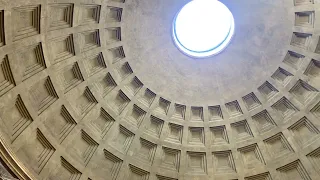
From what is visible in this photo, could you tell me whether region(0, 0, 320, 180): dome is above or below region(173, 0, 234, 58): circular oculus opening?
below

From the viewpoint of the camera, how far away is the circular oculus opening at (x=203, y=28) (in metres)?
18.4

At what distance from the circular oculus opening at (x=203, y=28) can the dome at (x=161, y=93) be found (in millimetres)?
121

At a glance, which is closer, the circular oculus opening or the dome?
the dome

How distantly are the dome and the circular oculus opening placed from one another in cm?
12

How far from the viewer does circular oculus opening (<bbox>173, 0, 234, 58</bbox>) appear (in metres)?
18.4

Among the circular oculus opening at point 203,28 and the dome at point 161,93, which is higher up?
the circular oculus opening at point 203,28

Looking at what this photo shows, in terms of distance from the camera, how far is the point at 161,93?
722 inches

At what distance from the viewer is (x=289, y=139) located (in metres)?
17.6

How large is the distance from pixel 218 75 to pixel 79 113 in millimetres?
6581

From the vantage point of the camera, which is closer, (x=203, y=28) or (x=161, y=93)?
(x=161, y=93)

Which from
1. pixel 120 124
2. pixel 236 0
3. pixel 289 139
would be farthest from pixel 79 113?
pixel 289 139

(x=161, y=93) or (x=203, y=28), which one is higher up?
(x=203, y=28)

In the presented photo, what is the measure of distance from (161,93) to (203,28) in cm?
528

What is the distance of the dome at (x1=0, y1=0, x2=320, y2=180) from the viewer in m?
14.9
